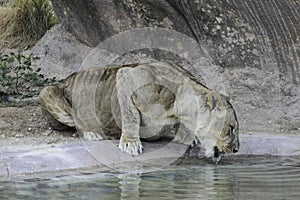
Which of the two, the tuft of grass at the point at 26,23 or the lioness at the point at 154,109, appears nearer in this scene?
the lioness at the point at 154,109

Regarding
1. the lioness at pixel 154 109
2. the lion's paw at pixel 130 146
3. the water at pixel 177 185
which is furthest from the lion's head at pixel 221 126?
the lion's paw at pixel 130 146

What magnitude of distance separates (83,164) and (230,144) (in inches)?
54.2

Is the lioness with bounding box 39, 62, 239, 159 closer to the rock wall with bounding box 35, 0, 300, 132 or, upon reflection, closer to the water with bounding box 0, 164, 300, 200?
the water with bounding box 0, 164, 300, 200

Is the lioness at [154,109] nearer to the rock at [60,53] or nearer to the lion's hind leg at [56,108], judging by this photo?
the lion's hind leg at [56,108]

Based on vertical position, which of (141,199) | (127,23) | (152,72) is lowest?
(141,199)

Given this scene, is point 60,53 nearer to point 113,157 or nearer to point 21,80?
point 21,80

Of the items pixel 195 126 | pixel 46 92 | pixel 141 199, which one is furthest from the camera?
pixel 46 92

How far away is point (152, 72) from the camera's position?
7.38 meters

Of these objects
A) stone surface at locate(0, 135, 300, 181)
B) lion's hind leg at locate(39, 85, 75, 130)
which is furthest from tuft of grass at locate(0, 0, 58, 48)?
stone surface at locate(0, 135, 300, 181)

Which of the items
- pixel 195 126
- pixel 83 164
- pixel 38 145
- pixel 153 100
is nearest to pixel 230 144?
pixel 195 126

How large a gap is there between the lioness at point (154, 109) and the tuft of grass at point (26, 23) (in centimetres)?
510

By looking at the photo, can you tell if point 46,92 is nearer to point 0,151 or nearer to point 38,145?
point 38,145

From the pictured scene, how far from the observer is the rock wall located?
30.5 ft

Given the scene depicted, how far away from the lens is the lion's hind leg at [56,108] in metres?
8.21
